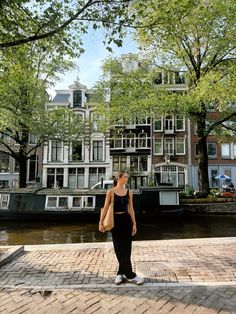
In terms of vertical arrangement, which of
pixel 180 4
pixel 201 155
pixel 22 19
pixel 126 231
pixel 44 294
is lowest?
pixel 44 294

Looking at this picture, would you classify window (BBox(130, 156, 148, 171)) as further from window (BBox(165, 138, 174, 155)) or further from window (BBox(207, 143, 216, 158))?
window (BBox(207, 143, 216, 158))

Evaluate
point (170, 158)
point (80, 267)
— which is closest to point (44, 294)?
point (80, 267)

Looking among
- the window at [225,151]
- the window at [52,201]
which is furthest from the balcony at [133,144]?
the window at [52,201]

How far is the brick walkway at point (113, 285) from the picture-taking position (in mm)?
4219

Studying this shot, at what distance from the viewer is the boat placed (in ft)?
64.7

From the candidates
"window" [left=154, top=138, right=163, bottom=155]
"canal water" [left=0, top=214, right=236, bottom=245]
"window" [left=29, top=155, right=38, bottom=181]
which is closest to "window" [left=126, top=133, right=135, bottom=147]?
"window" [left=154, top=138, right=163, bottom=155]

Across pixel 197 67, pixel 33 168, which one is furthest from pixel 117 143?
pixel 197 67

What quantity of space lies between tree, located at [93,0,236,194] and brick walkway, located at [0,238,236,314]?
37.3 feet

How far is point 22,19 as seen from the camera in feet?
25.0

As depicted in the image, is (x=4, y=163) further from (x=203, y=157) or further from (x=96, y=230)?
(x=96, y=230)

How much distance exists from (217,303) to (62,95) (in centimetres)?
4061

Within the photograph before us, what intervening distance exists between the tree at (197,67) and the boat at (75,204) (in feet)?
14.8

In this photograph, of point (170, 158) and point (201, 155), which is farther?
point (170, 158)

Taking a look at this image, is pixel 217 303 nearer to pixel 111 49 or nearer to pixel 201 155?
pixel 111 49
